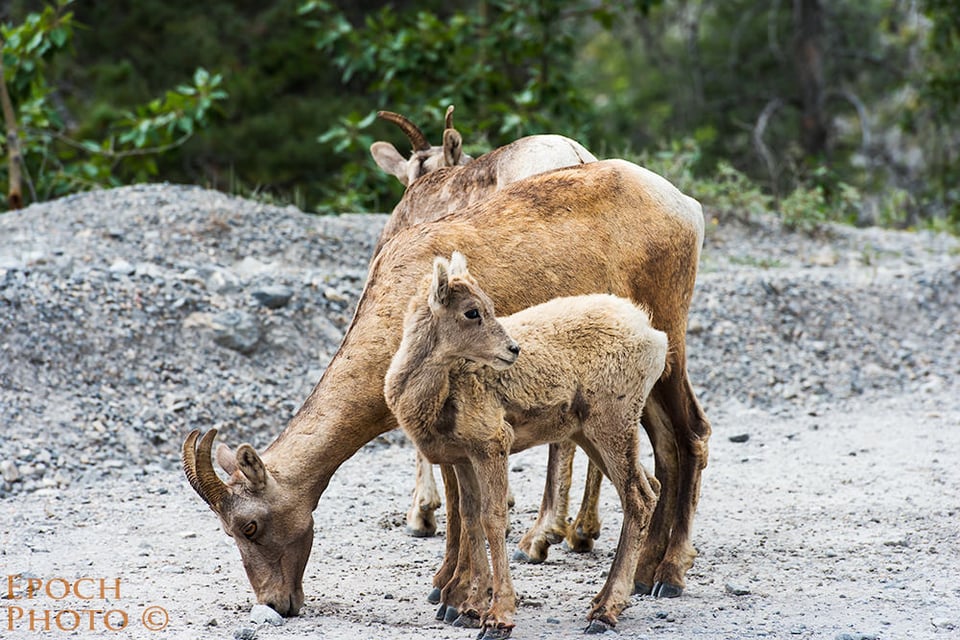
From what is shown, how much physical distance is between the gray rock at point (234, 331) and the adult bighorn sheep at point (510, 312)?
12.2 ft

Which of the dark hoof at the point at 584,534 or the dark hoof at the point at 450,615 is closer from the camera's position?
the dark hoof at the point at 450,615

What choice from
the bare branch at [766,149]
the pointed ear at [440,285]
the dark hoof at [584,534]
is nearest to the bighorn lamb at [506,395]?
the pointed ear at [440,285]

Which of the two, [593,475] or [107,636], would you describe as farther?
[593,475]

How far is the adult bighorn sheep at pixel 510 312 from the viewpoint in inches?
240

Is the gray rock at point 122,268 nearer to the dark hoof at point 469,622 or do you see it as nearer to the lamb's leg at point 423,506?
the lamb's leg at point 423,506

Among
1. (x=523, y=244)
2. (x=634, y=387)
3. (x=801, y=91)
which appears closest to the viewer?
(x=634, y=387)

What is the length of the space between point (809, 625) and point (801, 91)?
48.6ft

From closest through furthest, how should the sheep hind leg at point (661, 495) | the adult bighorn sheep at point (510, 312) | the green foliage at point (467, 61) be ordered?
1. the adult bighorn sheep at point (510, 312)
2. the sheep hind leg at point (661, 495)
3. the green foliage at point (467, 61)

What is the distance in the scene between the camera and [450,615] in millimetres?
6035

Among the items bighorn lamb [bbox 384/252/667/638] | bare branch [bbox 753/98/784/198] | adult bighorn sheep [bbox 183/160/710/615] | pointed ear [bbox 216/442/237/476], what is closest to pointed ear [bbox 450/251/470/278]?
bighorn lamb [bbox 384/252/667/638]

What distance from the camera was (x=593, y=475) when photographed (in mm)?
7387

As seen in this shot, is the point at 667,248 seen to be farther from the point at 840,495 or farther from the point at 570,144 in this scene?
the point at 840,495

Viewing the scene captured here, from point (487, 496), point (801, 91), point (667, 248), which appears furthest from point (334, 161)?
point (487, 496)

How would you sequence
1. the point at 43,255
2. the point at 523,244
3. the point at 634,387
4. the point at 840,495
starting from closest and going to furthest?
the point at 634,387 → the point at 523,244 → the point at 840,495 → the point at 43,255
